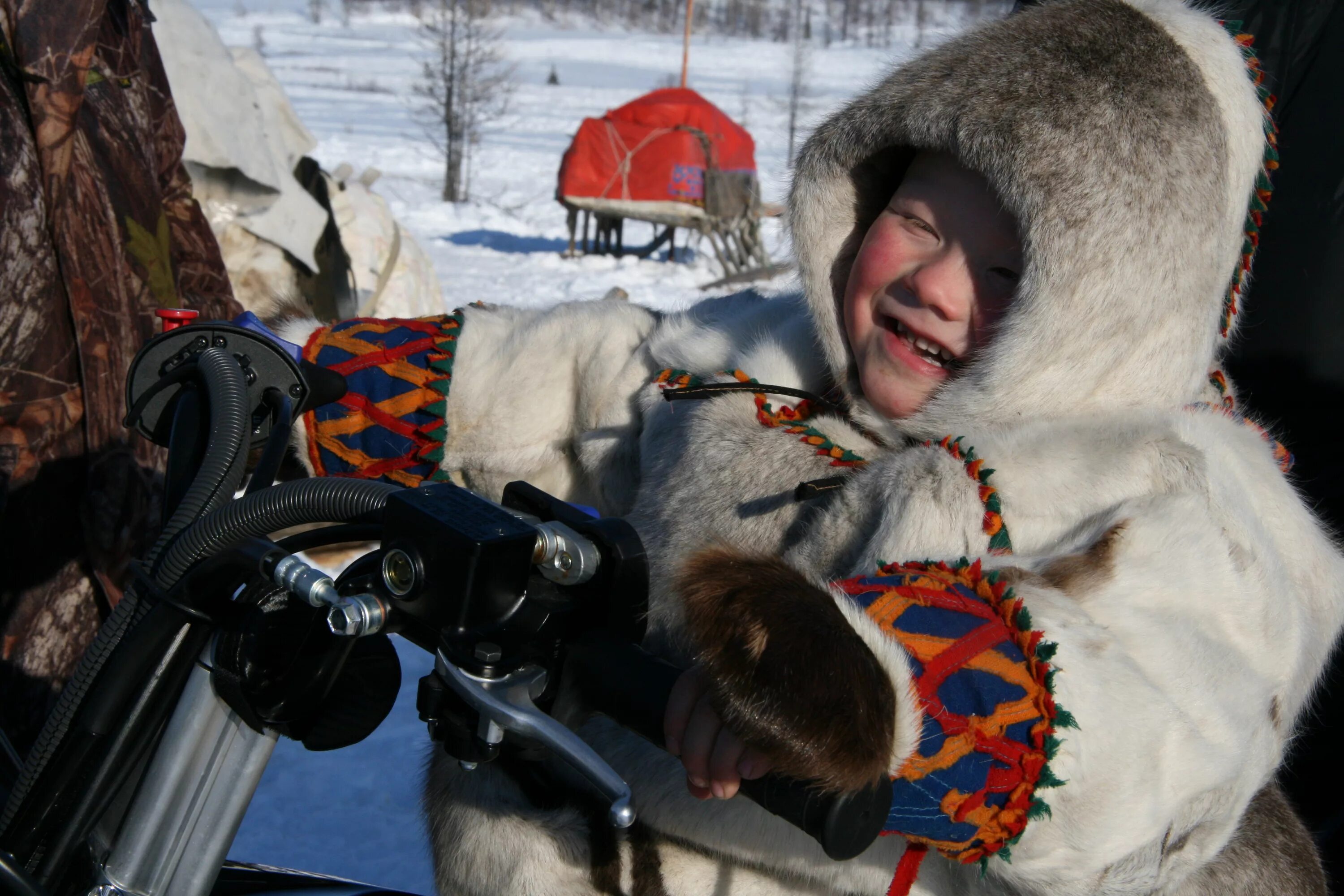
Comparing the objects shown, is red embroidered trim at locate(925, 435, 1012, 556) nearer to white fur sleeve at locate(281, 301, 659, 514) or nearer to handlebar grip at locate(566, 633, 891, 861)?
handlebar grip at locate(566, 633, 891, 861)

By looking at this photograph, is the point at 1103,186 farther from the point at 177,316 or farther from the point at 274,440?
the point at 177,316

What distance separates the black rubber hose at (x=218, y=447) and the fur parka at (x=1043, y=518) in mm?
331

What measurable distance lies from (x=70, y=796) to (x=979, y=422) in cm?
94

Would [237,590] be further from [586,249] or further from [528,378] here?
[586,249]

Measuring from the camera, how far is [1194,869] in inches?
42.6

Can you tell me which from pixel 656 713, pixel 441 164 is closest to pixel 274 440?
pixel 656 713

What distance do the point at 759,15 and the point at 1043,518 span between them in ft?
174

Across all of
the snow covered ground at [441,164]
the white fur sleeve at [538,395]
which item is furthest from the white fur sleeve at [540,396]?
the snow covered ground at [441,164]

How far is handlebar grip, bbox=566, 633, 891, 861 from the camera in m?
0.65

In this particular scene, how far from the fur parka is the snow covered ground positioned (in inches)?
9.4

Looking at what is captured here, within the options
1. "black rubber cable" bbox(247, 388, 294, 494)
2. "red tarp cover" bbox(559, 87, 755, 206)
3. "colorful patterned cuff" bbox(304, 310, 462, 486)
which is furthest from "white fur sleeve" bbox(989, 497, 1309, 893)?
"red tarp cover" bbox(559, 87, 755, 206)

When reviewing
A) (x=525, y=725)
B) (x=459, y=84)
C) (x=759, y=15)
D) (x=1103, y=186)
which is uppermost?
(x=1103, y=186)

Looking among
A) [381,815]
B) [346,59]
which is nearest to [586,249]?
[381,815]

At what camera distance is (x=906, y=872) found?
888mm
